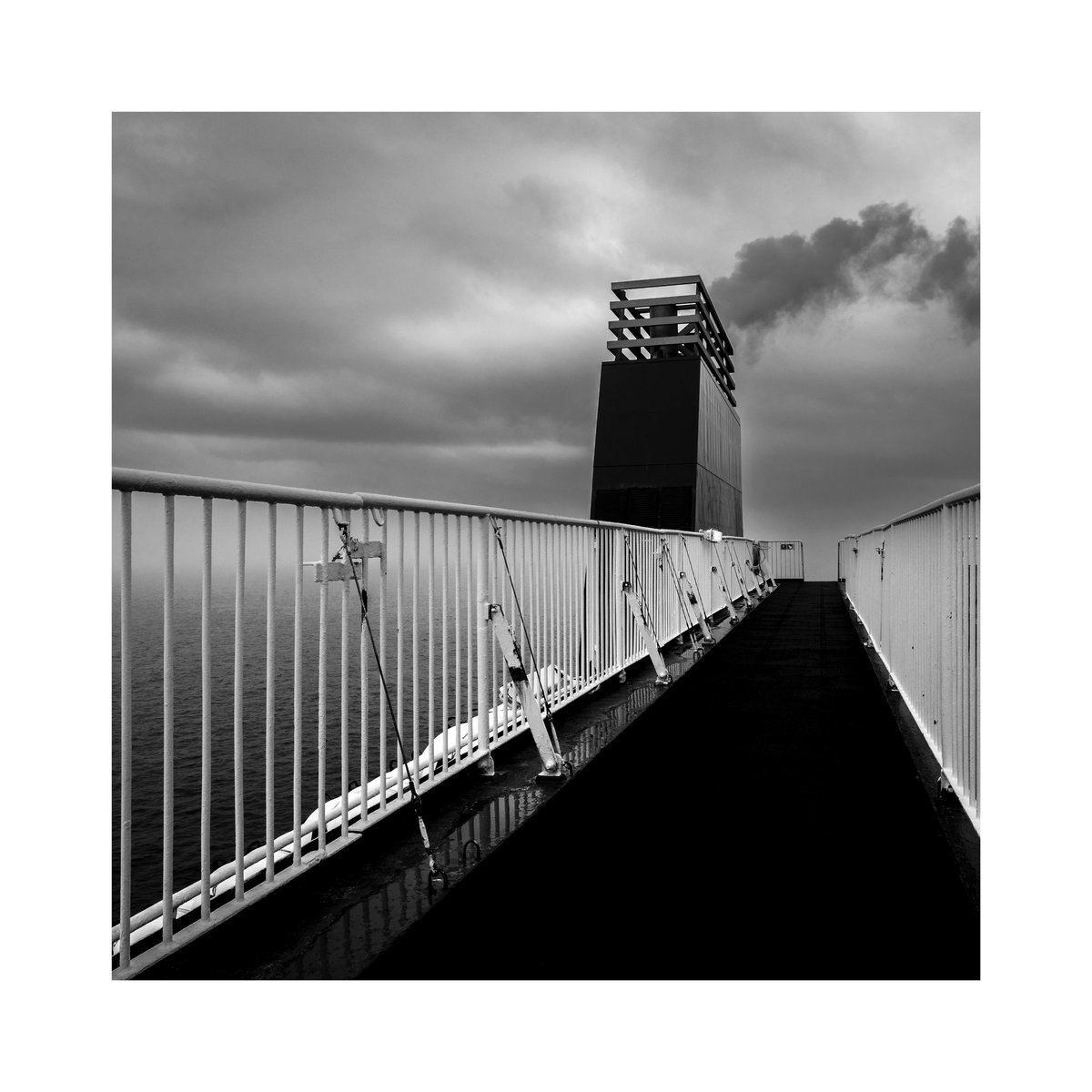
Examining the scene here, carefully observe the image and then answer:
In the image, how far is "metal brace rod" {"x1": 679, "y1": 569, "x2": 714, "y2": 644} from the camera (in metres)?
8.88

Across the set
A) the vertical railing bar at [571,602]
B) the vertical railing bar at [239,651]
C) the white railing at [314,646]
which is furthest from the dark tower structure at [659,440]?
the vertical railing bar at [239,651]

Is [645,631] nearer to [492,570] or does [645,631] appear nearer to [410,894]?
[492,570]

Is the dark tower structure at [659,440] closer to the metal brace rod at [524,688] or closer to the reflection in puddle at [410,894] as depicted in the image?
the metal brace rod at [524,688]

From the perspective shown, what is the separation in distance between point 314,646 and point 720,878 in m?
6.75

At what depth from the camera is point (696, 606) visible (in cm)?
927

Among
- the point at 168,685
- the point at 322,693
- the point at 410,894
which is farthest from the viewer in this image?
the point at 322,693

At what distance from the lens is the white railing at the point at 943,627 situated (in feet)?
9.15

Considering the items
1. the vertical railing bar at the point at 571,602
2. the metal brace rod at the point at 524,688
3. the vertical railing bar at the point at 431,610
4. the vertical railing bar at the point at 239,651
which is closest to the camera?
the vertical railing bar at the point at 239,651

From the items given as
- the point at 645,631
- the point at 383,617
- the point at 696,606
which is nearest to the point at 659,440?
the point at 696,606

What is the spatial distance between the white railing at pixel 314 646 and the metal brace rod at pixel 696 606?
41 centimetres

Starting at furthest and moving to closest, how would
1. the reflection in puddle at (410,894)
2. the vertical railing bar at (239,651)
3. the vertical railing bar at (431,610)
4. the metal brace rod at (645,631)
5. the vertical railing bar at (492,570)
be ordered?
the metal brace rod at (645,631), the vertical railing bar at (492,570), the vertical railing bar at (431,610), the vertical railing bar at (239,651), the reflection in puddle at (410,894)

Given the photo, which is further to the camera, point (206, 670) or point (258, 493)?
point (258, 493)

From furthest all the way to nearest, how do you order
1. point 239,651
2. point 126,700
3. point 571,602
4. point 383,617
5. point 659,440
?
point 659,440
point 571,602
point 383,617
point 239,651
point 126,700

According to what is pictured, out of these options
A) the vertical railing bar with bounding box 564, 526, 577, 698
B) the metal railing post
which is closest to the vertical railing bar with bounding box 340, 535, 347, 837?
the metal railing post
